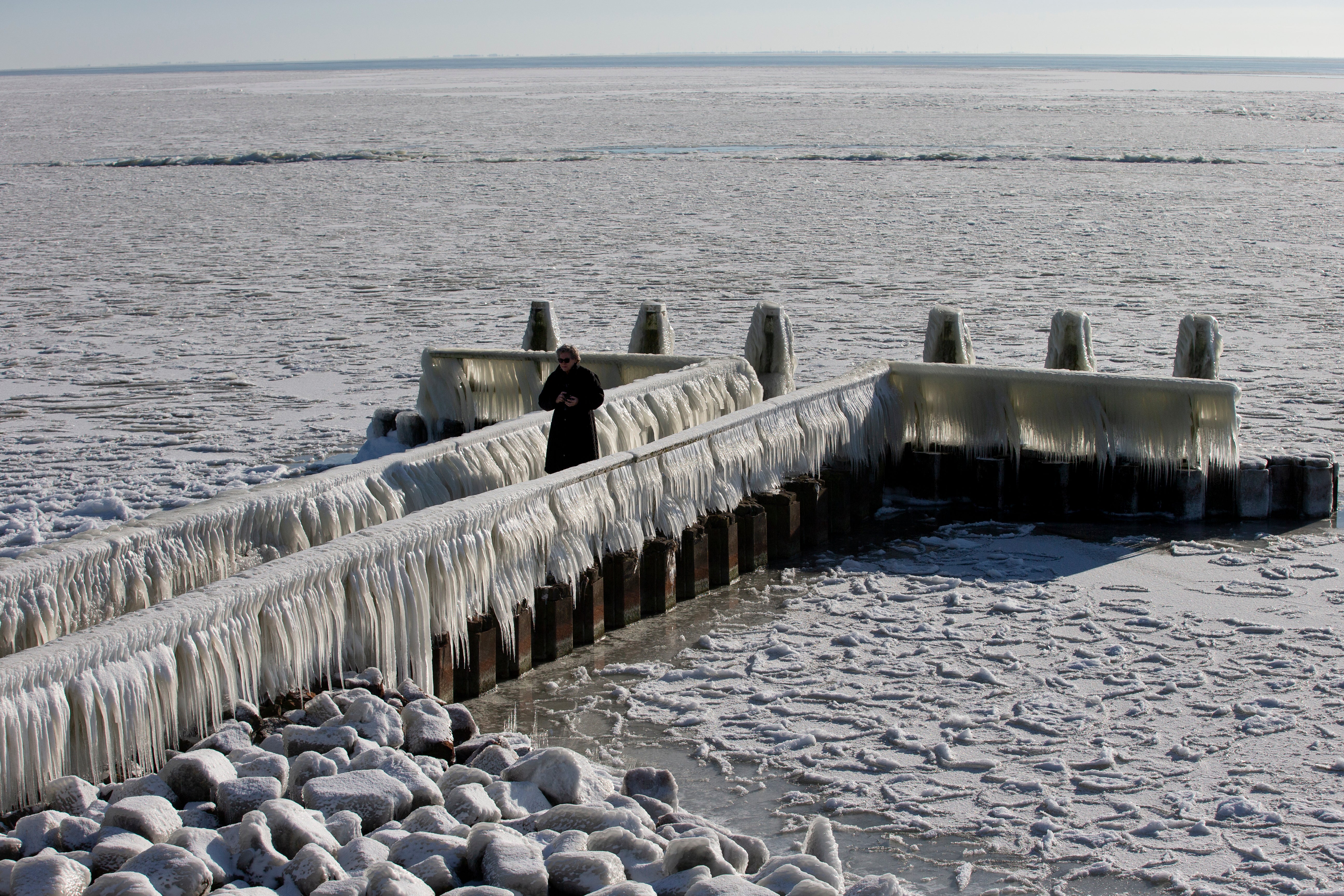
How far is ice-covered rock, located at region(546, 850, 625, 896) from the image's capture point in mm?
4574

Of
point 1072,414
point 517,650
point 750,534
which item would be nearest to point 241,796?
point 517,650

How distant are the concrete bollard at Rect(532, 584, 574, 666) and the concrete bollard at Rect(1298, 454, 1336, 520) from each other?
5.53 m

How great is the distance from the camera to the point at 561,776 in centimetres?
542

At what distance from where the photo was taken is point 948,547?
30.8 feet

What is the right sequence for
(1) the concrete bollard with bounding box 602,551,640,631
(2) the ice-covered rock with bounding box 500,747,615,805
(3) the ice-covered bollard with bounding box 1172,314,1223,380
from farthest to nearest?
1. (3) the ice-covered bollard with bounding box 1172,314,1223,380
2. (1) the concrete bollard with bounding box 602,551,640,631
3. (2) the ice-covered rock with bounding box 500,747,615,805

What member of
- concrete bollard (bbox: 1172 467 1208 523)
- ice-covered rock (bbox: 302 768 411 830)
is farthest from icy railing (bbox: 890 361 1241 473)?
ice-covered rock (bbox: 302 768 411 830)

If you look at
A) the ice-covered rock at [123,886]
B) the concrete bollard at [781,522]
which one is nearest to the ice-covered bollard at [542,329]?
the concrete bollard at [781,522]

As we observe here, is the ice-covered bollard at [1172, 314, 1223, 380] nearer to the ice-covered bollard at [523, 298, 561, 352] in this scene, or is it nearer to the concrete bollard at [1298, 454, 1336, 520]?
the concrete bollard at [1298, 454, 1336, 520]

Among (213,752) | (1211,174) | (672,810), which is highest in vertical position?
(1211,174)

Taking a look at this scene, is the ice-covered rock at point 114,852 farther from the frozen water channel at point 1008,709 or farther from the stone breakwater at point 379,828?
the frozen water channel at point 1008,709

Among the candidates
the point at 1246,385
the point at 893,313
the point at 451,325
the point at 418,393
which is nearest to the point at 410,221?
the point at 451,325

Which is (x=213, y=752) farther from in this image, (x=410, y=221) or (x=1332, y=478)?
(x=410, y=221)

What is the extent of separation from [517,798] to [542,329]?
7434 millimetres

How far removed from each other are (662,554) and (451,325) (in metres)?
9.20
